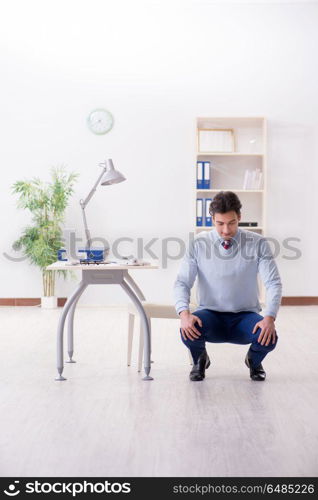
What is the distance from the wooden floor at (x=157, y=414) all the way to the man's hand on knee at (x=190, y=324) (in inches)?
11.5

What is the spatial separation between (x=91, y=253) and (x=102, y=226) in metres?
3.01

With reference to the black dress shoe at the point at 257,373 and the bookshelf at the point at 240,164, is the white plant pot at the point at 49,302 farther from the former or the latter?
the black dress shoe at the point at 257,373

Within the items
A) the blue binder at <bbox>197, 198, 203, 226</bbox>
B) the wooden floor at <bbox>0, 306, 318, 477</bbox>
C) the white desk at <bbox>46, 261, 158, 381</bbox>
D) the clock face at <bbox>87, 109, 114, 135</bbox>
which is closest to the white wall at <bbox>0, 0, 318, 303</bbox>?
the clock face at <bbox>87, 109, 114, 135</bbox>

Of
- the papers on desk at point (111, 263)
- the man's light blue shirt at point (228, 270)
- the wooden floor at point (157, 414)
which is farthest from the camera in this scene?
the papers on desk at point (111, 263)

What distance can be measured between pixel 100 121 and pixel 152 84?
0.63m

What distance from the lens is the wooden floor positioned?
2.58 meters

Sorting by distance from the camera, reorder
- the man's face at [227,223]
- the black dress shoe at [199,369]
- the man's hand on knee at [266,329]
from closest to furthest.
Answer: the man's hand on knee at [266,329] < the man's face at [227,223] < the black dress shoe at [199,369]

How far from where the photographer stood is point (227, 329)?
12.4ft

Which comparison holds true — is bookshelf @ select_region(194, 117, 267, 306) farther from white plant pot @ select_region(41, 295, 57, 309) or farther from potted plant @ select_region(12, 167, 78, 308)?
white plant pot @ select_region(41, 295, 57, 309)

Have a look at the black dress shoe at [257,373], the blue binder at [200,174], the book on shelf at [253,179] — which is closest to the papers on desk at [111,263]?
the black dress shoe at [257,373]

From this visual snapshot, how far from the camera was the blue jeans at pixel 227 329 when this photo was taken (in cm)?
372

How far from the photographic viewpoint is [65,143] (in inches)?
279

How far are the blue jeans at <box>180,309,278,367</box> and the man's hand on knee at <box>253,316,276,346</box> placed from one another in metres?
0.08

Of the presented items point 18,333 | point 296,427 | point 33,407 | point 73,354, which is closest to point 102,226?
point 18,333
